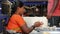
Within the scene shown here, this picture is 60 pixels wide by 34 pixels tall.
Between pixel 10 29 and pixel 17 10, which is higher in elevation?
pixel 17 10

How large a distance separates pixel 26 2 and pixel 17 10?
631 mm

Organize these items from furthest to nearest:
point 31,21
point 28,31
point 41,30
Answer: point 31,21, point 41,30, point 28,31

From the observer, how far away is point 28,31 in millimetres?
2475

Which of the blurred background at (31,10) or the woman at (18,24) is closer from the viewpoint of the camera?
the woman at (18,24)

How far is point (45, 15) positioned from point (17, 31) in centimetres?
73

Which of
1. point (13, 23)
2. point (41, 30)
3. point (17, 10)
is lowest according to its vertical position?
point (41, 30)

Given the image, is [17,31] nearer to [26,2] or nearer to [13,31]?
[13,31]

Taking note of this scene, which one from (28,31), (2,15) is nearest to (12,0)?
(2,15)

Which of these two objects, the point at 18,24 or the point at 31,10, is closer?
the point at 18,24

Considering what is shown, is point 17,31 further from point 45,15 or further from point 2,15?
point 45,15

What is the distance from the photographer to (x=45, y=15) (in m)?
3.07

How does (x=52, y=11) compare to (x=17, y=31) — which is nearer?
(x=17, y=31)

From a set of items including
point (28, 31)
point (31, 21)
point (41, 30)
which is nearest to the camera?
point (28, 31)

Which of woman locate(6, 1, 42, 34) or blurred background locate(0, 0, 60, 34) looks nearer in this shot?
woman locate(6, 1, 42, 34)
